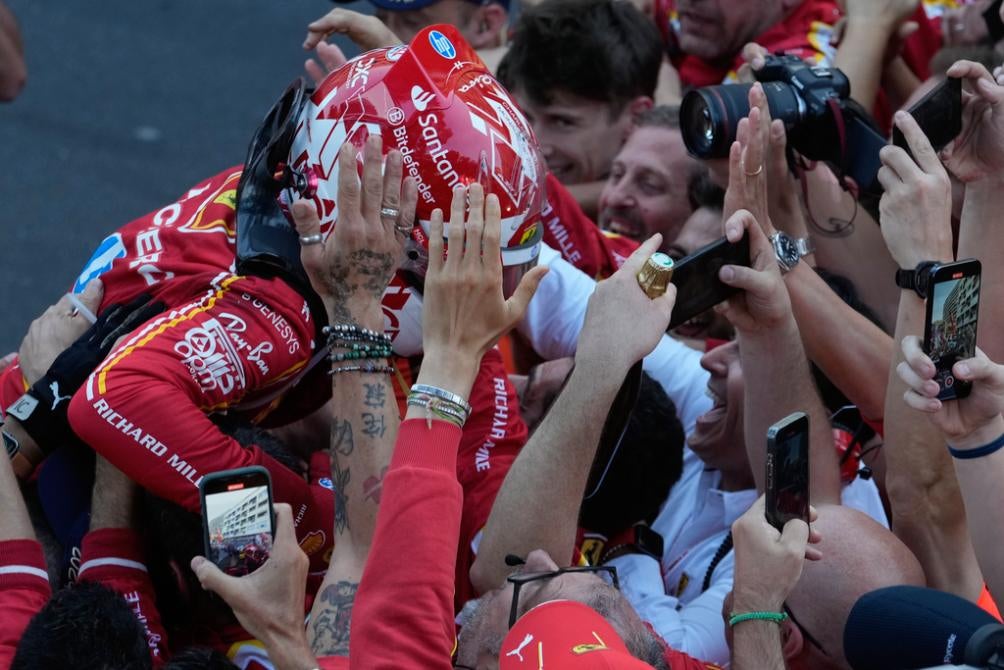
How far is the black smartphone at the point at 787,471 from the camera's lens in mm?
2336

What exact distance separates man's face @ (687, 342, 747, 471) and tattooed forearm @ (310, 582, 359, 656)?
1255 mm

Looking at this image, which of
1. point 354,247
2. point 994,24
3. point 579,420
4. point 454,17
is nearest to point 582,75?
point 454,17

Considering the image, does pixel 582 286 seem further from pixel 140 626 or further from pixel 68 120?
pixel 68 120

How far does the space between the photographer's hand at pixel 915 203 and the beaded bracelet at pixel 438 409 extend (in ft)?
3.54

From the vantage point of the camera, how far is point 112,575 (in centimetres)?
270

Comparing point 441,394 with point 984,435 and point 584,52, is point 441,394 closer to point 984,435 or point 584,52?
point 984,435

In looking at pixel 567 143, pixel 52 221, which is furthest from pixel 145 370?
pixel 52 221

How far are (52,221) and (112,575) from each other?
13.3ft

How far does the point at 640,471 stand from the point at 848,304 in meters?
0.67

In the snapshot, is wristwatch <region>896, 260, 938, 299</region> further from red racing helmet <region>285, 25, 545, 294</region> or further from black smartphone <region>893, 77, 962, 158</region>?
red racing helmet <region>285, 25, 545, 294</region>

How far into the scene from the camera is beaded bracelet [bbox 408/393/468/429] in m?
2.21

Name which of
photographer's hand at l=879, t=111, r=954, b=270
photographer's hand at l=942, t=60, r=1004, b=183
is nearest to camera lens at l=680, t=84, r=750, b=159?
photographer's hand at l=879, t=111, r=954, b=270

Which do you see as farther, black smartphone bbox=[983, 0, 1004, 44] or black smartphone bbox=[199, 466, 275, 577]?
black smartphone bbox=[983, 0, 1004, 44]

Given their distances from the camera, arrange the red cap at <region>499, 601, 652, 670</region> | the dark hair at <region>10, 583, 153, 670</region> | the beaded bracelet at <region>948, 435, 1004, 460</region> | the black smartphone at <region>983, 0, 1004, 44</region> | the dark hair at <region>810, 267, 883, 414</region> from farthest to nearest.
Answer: the black smartphone at <region>983, 0, 1004, 44</region>
the dark hair at <region>810, 267, 883, 414</region>
the beaded bracelet at <region>948, 435, 1004, 460</region>
the dark hair at <region>10, 583, 153, 670</region>
the red cap at <region>499, 601, 652, 670</region>
